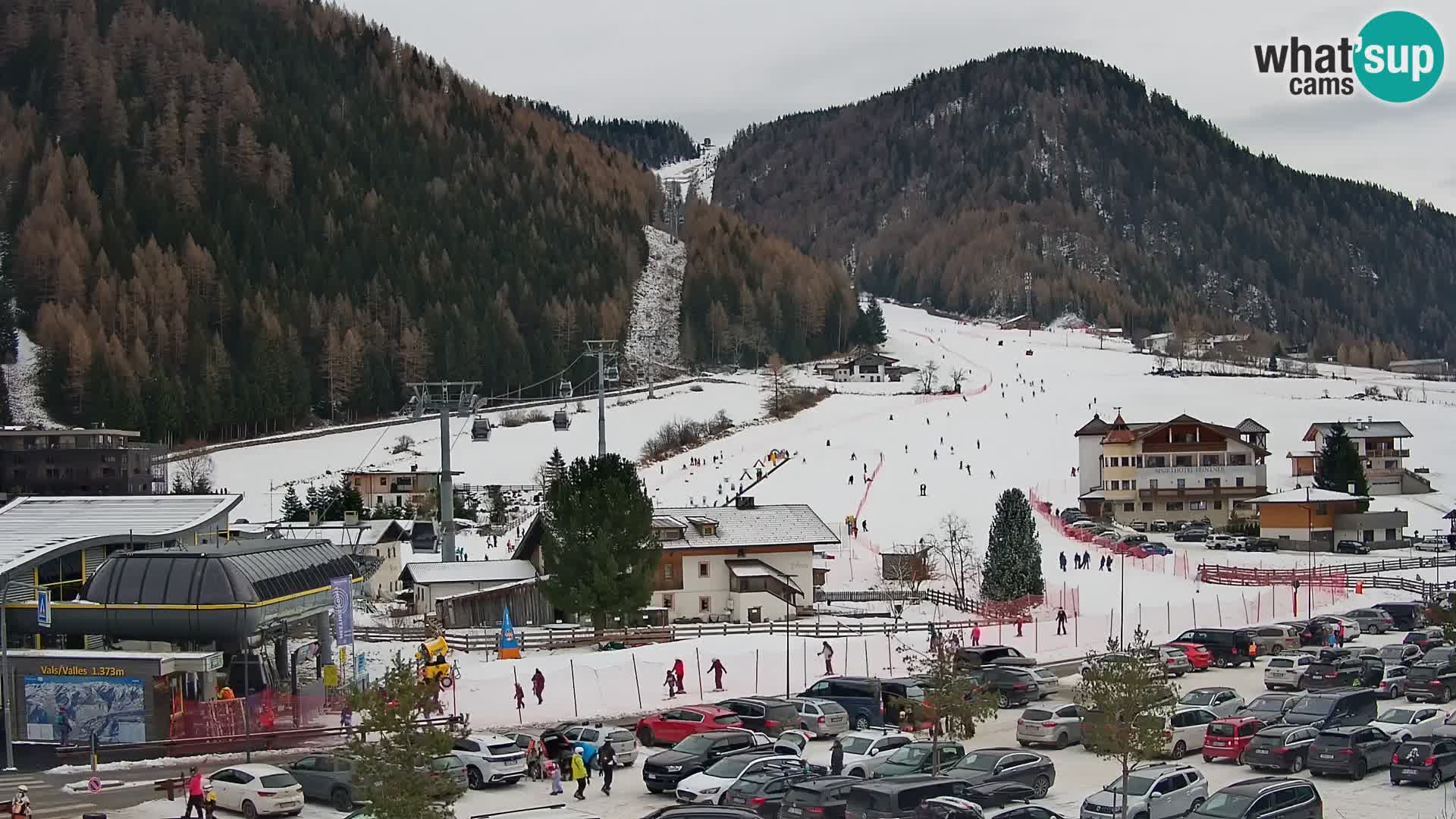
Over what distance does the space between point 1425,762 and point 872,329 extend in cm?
15136

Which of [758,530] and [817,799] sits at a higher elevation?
[758,530]

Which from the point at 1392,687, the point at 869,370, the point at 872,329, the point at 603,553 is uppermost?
the point at 872,329

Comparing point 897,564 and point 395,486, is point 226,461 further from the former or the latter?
point 897,564

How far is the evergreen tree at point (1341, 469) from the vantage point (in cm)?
7281

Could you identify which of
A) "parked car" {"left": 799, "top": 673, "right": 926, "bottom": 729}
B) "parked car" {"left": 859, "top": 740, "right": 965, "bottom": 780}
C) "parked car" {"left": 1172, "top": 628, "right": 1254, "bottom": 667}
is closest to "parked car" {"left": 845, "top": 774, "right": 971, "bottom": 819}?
"parked car" {"left": 859, "top": 740, "right": 965, "bottom": 780}

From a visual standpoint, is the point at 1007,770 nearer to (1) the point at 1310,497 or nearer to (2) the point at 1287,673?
(2) the point at 1287,673

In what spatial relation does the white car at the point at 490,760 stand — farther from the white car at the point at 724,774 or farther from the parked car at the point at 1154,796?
the parked car at the point at 1154,796

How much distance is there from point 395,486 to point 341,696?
57134 mm

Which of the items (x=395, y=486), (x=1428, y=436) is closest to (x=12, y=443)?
(x=395, y=486)

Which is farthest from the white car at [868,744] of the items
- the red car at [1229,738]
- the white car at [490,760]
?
the white car at [490,760]

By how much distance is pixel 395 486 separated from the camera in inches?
3472

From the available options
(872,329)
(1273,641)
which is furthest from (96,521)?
(872,329)

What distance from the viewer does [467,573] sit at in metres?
49.8

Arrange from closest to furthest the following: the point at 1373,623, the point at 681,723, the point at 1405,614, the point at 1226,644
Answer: the point at 681,723
the point at 1226,644
the point at 1373,623
the point at 1405,614
